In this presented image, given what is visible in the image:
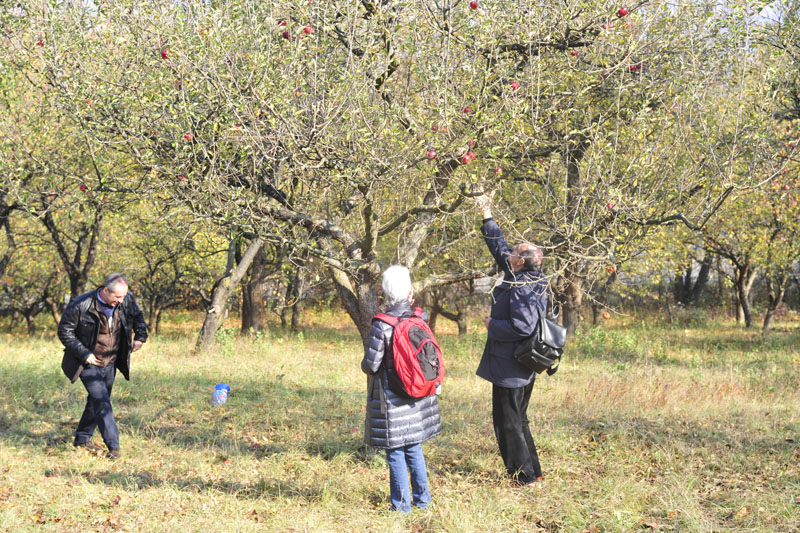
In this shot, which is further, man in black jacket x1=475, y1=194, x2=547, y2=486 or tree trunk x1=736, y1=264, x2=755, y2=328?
tree trunk x1=736, y1=264, x2=755, y2=328

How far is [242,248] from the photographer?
1761cm

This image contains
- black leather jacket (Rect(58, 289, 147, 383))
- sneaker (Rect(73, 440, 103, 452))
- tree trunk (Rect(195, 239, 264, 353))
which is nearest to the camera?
black leather jacket (Rect(58, 289, 147, 383))

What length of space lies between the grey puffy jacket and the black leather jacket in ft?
9.86

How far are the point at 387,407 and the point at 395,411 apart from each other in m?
0.06

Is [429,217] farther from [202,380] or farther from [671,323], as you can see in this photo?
[671,323]

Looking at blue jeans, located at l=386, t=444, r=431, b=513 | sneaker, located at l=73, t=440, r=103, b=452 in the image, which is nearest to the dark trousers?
blue jeans, located at l=386, t=444, r=431, b=513

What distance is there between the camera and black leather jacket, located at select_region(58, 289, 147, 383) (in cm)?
604

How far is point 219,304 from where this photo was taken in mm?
13734

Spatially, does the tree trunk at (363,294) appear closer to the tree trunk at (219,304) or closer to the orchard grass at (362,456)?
the orchard grass at (362,456)

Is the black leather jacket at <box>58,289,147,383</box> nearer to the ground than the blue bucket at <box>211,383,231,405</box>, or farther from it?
farther from it

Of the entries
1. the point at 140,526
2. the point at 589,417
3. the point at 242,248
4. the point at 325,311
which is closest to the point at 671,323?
the point at 325,311

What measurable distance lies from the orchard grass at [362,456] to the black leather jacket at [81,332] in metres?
0.90

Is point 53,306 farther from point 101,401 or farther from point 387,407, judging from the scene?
point 387,407

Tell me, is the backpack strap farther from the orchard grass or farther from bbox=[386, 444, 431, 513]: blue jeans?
the orchard grass
